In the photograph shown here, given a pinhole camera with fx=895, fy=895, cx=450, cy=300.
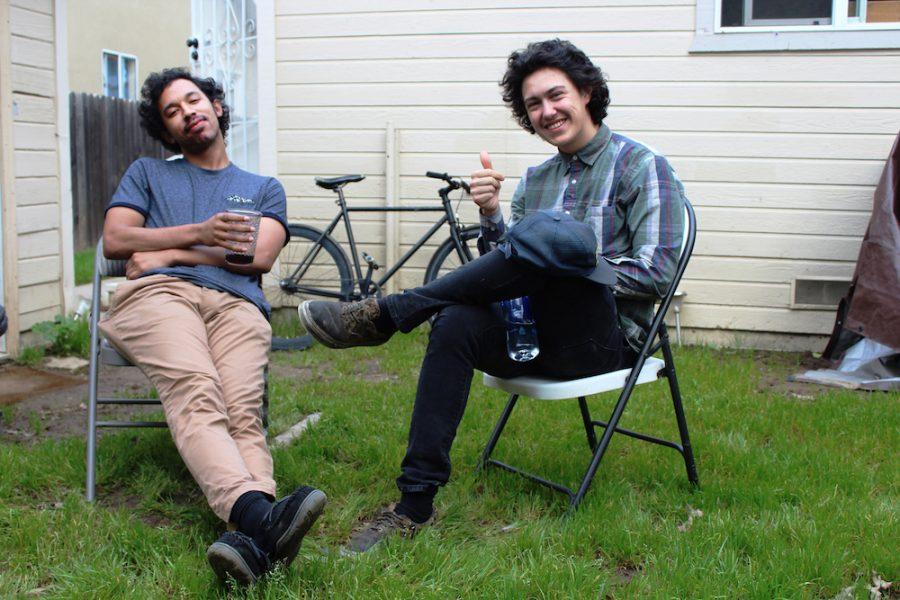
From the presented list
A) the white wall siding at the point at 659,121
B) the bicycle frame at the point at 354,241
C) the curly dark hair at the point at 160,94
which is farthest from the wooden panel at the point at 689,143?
the curly dark hair at the point at 160,94

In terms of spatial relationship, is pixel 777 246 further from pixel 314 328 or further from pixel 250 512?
pixel 250 512

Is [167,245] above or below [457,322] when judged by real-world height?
above

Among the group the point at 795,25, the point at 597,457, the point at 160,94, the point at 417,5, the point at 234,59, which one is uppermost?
the point at 417,5

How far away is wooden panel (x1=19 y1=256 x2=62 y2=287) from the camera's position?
530cm

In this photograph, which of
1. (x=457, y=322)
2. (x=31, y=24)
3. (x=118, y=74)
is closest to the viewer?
(x=457, y=322)

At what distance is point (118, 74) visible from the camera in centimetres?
1623

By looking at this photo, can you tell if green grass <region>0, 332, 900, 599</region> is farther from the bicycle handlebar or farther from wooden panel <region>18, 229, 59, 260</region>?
wooden panel <region>18, 229, 59, 260</region>

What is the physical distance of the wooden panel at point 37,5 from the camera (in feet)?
17.0

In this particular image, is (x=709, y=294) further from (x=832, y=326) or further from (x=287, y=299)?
(x=287, y=299)

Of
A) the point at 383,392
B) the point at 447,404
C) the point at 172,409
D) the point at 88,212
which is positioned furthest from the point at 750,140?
the point at 88,212

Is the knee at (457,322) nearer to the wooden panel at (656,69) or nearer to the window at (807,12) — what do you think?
the wooden panel at (656,69)

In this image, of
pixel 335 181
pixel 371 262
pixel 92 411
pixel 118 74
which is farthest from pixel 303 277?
pixel 118 74

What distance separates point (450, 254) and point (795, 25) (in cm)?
260

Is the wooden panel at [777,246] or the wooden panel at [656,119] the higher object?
the wooden panel at [656,119]
